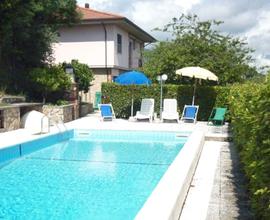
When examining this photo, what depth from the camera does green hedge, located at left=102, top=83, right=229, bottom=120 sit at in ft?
62.3

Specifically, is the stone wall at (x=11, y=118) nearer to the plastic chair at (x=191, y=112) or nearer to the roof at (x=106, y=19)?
the plastic chair at (x=191, y=112)

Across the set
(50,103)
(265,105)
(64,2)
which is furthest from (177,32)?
(265,105)

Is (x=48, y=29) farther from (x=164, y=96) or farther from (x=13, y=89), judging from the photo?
(x=164, y=96)

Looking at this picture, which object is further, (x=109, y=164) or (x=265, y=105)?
(x=109, y=164)

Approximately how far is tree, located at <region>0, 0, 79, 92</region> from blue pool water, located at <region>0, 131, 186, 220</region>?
6.35 metres

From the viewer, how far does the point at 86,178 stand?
30.9 ft

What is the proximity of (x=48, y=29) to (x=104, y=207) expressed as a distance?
14903mm

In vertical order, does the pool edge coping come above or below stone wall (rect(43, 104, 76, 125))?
below

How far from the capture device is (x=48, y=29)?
20.6 m

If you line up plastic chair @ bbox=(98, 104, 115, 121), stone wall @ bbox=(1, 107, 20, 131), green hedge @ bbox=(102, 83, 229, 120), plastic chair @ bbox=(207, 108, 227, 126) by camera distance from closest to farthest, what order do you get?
1. stone wall @ bbox=(1, 107, 20, 131)
2. plastic chair @ bbox=(207, 108, 227, 126)
3. plastic chair @ bbox=(98, 104, 115, 121)
4. green hedge @ bbox=(102, 83, 229, 120)

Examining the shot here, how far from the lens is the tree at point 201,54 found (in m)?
21.3

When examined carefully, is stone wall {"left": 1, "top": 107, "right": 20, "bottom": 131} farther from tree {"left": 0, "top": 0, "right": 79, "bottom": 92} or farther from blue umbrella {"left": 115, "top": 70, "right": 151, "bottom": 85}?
blue umbrella {"left": 115, "top": 70, "right": 151, "bottom": 85}

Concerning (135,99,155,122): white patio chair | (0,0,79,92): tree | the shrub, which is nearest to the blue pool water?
(135,99,155,122): white patio chair

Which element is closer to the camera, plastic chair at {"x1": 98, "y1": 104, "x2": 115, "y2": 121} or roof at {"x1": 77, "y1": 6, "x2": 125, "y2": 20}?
plastic chair at {"x1": 98, "y1": 104, "x2": 115, "y2": 121}
